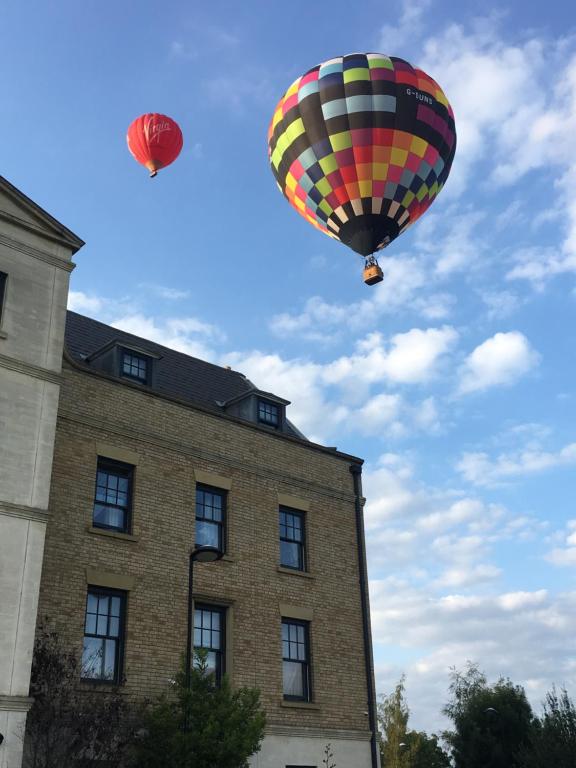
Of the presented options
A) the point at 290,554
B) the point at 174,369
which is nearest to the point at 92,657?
the point at 290,554

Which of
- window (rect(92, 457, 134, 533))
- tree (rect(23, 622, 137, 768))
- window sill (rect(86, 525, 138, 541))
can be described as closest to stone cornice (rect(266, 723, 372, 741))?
tree (rect(23, 622, 137, 768))

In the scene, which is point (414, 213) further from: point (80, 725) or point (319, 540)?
point (80, 725)

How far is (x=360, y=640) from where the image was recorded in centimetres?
2352

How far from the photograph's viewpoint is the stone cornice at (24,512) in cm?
1575

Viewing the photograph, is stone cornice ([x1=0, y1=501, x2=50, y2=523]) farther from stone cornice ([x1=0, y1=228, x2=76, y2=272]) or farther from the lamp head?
stone cornice ([x1=0, y1=228, x2=76, y2=272])

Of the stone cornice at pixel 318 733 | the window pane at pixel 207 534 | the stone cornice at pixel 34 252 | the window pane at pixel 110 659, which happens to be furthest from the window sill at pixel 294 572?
the stone cornice at pixel 34 252

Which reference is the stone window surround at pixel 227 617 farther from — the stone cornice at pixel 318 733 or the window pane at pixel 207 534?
the stone cornice at pixel 318 733

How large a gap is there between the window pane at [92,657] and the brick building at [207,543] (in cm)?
3

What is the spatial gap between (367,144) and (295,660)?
567 inches

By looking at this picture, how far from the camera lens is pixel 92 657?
58.8 ft

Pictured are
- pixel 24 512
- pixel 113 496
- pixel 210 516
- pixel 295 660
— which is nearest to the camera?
pixel 24 512

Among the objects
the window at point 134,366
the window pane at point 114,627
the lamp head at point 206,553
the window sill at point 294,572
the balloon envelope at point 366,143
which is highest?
the balloon envelope at point 366,143

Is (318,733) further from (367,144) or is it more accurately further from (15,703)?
(367,144)

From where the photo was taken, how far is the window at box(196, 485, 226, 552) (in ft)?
69.9
